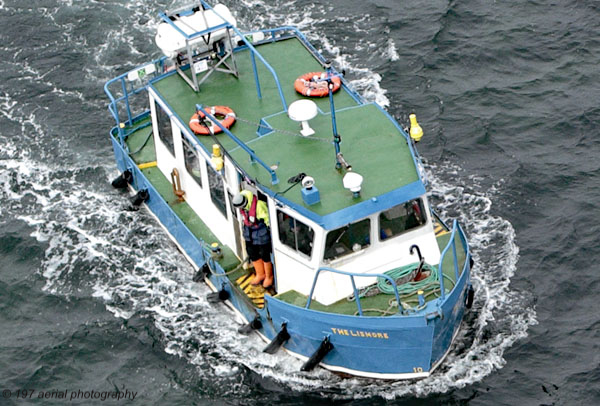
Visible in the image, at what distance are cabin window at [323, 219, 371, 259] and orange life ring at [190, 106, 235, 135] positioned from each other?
3953 millimetres

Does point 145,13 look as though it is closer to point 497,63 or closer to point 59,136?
point 59,136

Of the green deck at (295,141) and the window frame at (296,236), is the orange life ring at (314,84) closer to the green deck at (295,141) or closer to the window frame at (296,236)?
the green deck at (295,141)

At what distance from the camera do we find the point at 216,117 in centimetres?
2588

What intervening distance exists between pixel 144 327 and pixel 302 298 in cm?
445

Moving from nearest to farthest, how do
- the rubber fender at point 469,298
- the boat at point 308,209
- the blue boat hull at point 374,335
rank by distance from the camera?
1. the blue boat hull at point 374,335
2. the boat at point 308,209
3. the rubber fender at point 469,298

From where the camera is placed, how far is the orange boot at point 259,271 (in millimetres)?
25031

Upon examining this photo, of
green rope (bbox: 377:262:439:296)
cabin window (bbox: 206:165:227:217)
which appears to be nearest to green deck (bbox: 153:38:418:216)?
cabin window (bbox: 206:165:227:217)

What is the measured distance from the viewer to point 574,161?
29.9 meters

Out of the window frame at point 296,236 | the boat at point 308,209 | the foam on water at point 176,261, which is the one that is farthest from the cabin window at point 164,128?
the window frame at point 296,236

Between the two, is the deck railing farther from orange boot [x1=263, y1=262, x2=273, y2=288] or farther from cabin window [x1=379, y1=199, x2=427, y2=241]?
orange boot [x1=263, y1=262, x2=273, y2=288]

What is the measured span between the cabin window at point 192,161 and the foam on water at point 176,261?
93.7 inches

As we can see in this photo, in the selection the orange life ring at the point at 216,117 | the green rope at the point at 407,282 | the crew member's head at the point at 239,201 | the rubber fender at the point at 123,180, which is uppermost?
the orange life ring at the point at 216,117

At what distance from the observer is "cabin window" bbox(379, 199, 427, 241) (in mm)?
23438

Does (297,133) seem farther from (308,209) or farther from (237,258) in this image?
(237,258)
